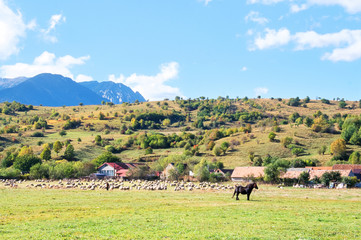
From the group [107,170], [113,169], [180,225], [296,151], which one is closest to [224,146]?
[296,151]

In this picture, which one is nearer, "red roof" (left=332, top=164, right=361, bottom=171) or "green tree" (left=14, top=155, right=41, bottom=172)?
"red roof" (left=332, top=164, right=361, bottom=171)

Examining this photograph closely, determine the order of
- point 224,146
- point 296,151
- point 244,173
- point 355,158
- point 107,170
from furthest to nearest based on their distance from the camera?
point 224,146 < point 296,151 < point 107,170 < point 355,158 < point 244,173

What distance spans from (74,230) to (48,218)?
5187 millimetres

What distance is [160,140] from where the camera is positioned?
150875 mm

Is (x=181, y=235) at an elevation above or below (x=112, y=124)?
below

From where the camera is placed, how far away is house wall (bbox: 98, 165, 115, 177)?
106700mm

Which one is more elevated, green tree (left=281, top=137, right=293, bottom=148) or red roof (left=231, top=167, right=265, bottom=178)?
green tree (left=281, top=137, right=293, bottom=148)

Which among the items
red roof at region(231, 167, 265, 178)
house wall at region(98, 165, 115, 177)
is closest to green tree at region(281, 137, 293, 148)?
red roof at region(231, 167, 265, 178)

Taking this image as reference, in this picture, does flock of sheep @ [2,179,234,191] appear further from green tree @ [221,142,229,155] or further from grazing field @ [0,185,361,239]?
green tree @ [221,142,229,155]

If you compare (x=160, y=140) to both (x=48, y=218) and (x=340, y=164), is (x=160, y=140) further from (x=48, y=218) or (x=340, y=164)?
(x=48, y=218)

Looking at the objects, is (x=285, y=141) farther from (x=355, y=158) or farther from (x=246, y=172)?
(x=246, y=172)

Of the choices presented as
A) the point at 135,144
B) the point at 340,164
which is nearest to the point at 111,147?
the point at 135,144

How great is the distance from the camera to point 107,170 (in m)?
109

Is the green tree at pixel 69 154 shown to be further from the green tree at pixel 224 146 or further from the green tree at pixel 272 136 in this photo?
the green tree at pixel 272 136
